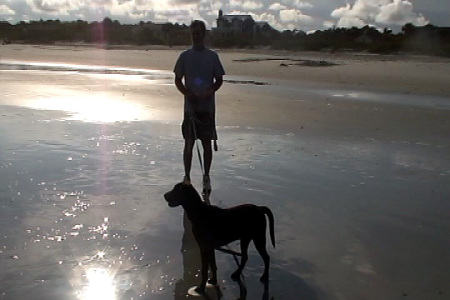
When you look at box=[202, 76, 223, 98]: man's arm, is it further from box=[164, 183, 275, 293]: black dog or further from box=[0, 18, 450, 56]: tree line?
box=[0, 18, 450, 56]: tree line

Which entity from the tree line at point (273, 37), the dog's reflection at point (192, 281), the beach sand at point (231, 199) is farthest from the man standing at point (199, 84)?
the tree line at point (273, 37)

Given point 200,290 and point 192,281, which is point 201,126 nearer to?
point 192,281

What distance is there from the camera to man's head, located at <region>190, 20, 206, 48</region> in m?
6.26

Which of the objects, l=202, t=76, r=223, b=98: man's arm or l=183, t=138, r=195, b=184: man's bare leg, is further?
l=183, t=138, r=195, b=184: man's bare leg

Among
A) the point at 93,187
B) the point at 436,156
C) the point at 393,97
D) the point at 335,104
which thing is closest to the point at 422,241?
the point at 93,187

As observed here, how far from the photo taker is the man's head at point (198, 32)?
6.26m

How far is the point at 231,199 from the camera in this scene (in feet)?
21.0

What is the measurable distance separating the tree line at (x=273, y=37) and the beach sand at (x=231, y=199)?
35.5m

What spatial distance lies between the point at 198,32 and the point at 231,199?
1.95 m

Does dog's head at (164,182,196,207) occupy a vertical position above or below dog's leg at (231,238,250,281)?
above

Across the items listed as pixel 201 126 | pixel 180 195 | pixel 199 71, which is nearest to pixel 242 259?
pixel 180 195

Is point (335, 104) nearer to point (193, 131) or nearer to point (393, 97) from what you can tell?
point (393, 97)

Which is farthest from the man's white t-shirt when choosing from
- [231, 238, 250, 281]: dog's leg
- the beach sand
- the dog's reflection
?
[231, 238, 250, 281]: dog's leg

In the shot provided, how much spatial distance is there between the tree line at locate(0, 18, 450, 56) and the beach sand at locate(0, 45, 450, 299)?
3554cm
